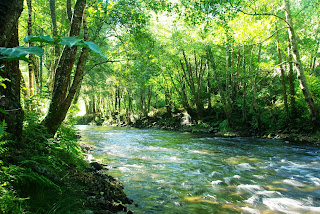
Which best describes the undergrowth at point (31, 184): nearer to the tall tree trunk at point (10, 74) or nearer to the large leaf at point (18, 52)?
the tall tree trunk at point (10, 74)

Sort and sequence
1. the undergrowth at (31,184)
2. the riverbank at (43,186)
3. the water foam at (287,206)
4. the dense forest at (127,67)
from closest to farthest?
the undergrowth at (31,184), the riverbank at (43,186), the dense forest at (127,67), the water foam at (287,206)

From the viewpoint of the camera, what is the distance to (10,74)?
325 centimetres

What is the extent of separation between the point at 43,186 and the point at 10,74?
175 cm

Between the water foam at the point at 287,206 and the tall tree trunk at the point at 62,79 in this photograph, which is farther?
the tall tree trunk at the point at 62,79

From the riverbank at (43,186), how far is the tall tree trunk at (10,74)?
35 cm

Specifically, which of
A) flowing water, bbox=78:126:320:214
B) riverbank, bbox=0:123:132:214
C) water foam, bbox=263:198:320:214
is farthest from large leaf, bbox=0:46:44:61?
water foam, bbox=263:198:320:214

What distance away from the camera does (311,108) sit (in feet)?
39.9

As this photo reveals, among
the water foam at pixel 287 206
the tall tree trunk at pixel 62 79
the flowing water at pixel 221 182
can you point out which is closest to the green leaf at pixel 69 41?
the flowing water at pixel 221 182

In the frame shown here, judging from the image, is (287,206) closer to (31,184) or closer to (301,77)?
(31,184)

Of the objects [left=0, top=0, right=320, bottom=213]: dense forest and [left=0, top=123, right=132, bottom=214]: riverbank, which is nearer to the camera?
[left=0, top=123, right=132, bottom=214]: riverbank

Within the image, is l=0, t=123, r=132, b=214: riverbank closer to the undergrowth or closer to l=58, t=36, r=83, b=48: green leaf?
the undergrowth

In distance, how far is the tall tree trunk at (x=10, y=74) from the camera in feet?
7.59

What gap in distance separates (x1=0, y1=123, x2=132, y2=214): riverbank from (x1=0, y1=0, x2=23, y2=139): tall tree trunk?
1.16 ft

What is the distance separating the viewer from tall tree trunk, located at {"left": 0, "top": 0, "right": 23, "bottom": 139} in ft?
7.59
